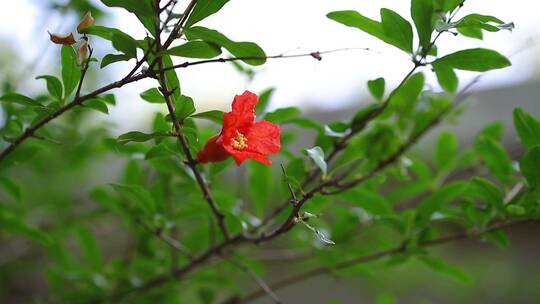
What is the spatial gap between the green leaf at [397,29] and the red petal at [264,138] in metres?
0.19

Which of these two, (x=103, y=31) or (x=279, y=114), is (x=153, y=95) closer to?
(x=103, y=31)

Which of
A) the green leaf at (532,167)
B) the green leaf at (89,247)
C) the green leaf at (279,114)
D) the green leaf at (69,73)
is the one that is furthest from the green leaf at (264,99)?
the green leaf at (89,247)

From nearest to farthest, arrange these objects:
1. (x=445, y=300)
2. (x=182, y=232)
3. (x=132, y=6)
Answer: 1. (x=132, y=6)
2. (x=182, y=232)
3. (x=445, y=300)

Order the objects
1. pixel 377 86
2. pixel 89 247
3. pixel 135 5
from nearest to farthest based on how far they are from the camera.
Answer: pixel 135 5
pixel 377 86
pixel 89 247

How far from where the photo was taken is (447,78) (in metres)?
0.78

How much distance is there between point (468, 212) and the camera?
0.79 m

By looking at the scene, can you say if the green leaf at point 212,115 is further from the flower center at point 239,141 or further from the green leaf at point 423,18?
the green leaf at point 423,18

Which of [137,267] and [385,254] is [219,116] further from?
[137,267]

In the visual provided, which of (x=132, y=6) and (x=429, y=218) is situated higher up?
(x=132, y=6)

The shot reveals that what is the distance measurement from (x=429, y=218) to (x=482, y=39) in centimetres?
29

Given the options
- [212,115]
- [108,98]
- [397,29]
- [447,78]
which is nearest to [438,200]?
[447,78]

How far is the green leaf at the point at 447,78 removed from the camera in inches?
28.5

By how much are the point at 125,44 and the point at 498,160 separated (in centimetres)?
62

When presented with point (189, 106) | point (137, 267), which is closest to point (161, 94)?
point (189, 106)
